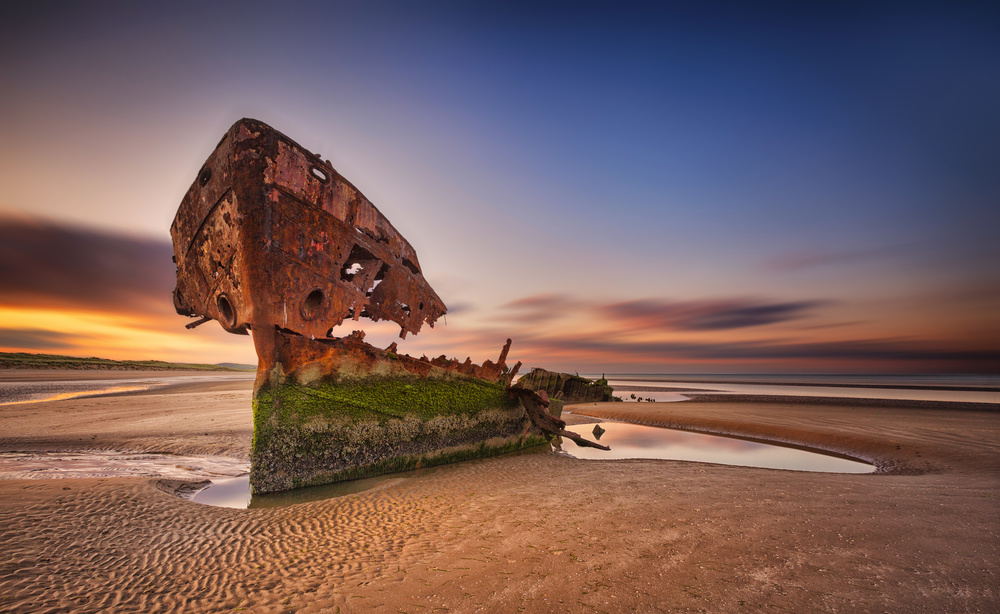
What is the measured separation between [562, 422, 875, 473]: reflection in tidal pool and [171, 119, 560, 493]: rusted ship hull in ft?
13.8

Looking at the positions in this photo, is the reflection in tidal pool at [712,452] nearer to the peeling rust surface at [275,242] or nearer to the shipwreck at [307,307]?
the shipwreck at [307,307]

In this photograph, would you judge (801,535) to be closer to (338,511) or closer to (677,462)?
(677,462)

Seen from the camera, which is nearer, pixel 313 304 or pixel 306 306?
pixel 306 306

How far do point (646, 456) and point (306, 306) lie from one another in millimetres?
7781

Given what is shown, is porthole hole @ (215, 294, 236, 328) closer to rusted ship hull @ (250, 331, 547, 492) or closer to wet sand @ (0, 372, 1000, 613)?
rusted ship hull @ (250, 331, 547, 492)

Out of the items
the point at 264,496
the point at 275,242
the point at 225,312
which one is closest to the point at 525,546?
the point at 264,496

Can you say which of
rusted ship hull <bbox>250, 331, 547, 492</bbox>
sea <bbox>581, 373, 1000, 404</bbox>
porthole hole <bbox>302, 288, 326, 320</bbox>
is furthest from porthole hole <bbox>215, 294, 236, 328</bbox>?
sea <bbox>581, 373, 1000, 404</bbox>

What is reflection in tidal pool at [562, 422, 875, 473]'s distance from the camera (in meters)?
7.80

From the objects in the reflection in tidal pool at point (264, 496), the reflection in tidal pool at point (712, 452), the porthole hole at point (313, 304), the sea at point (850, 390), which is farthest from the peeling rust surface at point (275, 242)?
the sea at point (850, 390)

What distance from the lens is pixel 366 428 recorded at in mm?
5660

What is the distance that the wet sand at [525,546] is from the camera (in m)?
2.34

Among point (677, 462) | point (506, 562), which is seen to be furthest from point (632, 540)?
point (677, 462)

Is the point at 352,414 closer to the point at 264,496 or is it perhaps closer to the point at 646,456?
the point at 264,496

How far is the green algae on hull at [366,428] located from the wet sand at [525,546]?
0.82 meters
